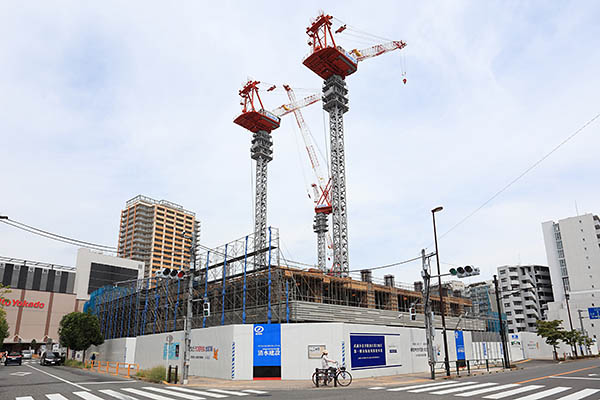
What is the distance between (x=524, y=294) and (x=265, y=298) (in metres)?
91.8

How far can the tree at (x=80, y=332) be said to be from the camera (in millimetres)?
46938

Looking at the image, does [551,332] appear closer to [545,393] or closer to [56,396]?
[545,393]

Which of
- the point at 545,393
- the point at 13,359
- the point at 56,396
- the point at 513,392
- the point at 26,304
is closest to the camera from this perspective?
the point at 545,393

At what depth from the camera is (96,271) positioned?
100 metres

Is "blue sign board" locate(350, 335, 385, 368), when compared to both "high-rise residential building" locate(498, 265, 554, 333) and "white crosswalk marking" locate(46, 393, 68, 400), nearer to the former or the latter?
"white crosswalk marking" locate(46, 393, 68, 400)

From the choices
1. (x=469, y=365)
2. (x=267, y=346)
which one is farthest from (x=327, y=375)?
(x=469, y=365)

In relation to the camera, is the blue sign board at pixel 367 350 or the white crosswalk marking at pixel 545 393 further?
the blue sign board at pixel 367 350

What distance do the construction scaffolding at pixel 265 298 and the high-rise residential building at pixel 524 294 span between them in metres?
57.0

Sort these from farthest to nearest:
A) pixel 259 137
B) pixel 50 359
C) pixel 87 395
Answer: pixel 259 137, pixel 50 359, pixel 87 395

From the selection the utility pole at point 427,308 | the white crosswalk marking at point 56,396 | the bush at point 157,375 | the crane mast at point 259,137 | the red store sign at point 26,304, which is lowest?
the bush at point 157,375

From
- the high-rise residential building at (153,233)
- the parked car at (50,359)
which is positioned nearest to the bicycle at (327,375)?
the parked car at (50,359)

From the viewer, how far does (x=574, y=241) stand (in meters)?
97.4

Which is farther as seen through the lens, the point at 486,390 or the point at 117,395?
the point at 486,390

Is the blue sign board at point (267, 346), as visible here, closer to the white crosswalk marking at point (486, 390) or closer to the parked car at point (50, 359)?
the white crosswalk marking at point (486, 390)
